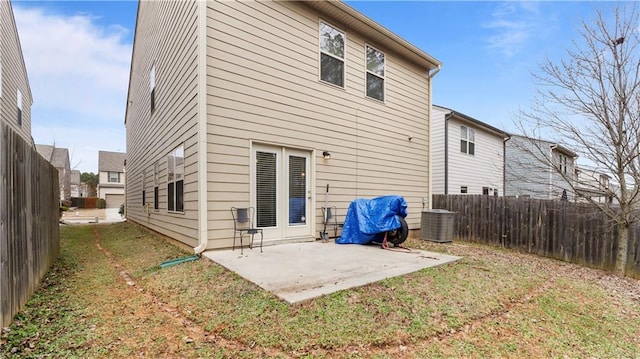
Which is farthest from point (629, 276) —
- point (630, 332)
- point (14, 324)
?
point (14, 324)

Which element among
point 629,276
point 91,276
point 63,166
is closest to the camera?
point 91,276

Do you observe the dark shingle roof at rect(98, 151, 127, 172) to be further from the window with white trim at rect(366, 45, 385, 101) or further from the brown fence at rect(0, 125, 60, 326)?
the window with white trim at rect(366, 45, 385, 101)

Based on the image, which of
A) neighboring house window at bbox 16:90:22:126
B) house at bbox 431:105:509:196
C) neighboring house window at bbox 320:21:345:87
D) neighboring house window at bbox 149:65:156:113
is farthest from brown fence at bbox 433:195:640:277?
neighboring house window at bbox 16:90:22:126

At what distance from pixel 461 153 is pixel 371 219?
9530mm

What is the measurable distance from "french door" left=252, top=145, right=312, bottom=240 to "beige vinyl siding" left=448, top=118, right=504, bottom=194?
9.14 metres

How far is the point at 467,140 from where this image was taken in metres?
14.4

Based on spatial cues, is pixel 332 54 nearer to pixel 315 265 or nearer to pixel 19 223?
pixel 315 265

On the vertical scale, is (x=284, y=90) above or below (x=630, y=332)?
above

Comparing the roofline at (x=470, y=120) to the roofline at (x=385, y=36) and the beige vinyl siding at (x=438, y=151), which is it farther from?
the roofline at (x=385, y=36)

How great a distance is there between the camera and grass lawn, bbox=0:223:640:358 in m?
2.51

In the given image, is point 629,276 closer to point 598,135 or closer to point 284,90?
point 598,135

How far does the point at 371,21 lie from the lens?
7.30 m

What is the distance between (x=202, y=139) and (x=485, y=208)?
326 inches

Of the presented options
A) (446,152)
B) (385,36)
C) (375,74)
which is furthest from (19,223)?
(446,152)
